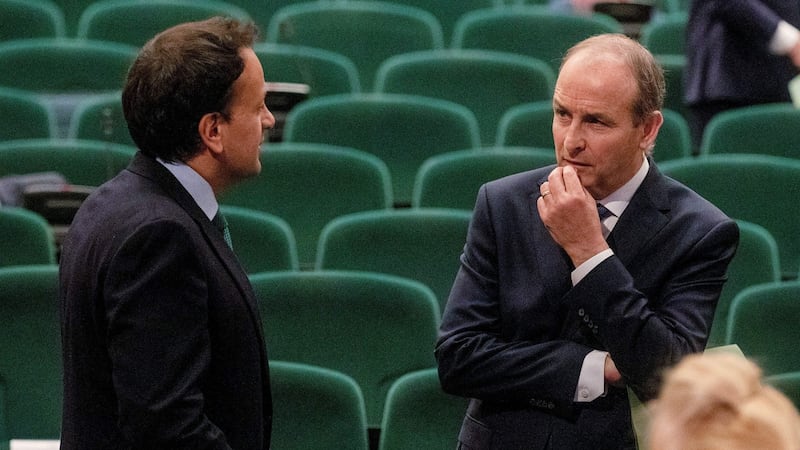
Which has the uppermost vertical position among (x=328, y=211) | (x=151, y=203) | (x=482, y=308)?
(x=151, y=203)

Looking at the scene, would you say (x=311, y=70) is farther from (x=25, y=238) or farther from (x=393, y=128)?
(x=25, y=238)

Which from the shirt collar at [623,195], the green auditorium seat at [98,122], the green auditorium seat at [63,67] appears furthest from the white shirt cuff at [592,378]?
the green auditorium seat at [63,67]

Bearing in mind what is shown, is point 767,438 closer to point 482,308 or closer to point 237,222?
point 482,308

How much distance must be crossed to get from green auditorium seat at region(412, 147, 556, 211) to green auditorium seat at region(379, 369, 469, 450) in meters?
1.39

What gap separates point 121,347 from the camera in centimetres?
188

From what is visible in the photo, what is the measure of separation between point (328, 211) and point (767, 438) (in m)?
3.42

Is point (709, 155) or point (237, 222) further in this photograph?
point (709, 155)

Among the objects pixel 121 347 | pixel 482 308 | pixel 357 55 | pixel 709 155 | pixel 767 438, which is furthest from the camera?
pixel 357 55

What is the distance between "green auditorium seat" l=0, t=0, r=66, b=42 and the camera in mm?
6004

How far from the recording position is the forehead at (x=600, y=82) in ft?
7.09

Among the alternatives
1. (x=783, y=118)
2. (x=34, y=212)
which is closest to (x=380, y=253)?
(x=34, y=212)

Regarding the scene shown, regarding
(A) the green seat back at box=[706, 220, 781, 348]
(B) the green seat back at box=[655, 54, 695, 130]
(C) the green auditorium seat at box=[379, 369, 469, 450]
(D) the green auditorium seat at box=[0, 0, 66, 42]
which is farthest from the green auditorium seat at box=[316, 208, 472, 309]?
(D) the green auditorium seat at box=[0, 0, 66, 42]

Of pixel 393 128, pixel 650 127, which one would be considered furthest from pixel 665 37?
pixel 650 127

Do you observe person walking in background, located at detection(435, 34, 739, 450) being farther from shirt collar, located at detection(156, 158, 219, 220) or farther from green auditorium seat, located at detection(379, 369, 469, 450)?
green auditorium seat, located at detection(379, 369, 469, 450)
